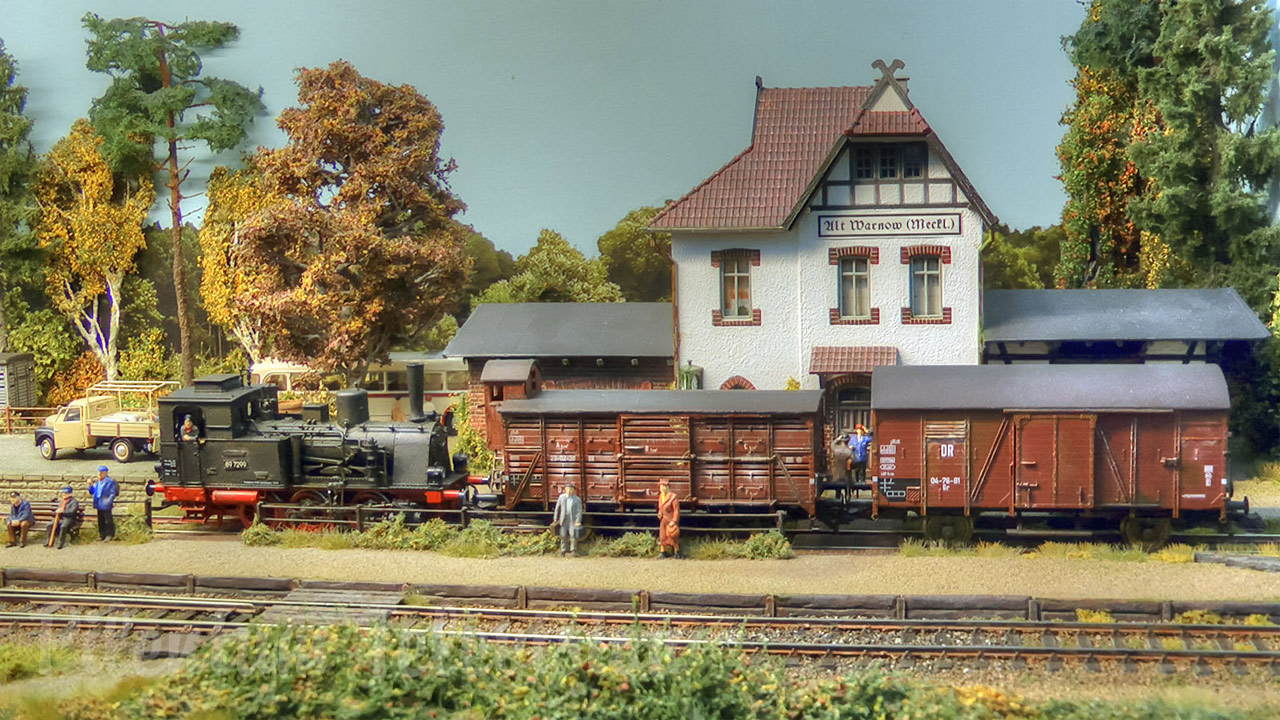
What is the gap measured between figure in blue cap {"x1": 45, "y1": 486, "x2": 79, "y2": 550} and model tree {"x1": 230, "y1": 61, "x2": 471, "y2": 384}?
7372mm

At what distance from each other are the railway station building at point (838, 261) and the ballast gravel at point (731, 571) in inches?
281

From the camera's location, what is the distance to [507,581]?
17.5m

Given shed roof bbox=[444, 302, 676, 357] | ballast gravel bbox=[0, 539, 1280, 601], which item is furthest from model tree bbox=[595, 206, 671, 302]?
ballast gravel bbox=[0, 539, 1280, 601]

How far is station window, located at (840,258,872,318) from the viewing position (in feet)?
80.7

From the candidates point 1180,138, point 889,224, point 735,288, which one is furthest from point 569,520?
point 1180,138

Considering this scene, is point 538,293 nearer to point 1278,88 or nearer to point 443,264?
point 443,264

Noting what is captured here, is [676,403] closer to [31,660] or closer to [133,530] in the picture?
[133,530]

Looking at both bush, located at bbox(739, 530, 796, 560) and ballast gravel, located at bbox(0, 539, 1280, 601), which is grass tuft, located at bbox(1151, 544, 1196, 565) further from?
bush, located at bbox(739, 530, 796, 560)

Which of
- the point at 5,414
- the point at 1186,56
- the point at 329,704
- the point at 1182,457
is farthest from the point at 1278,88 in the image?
the point at 5,414

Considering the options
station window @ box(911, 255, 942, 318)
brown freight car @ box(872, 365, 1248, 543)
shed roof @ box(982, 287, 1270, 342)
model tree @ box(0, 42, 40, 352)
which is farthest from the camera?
model tree @ box(0, 42, 40, 352)

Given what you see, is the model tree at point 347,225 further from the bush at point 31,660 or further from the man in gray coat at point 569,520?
the bush at point 31,660

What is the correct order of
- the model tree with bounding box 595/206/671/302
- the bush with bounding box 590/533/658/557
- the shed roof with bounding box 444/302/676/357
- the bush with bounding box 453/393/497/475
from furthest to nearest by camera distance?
1. the model tree with bounding box 595/206/671/302
2. the shed roof with bounding box 444/302/676/357
3. the bush with bounding box 453/393/497/475
4. the bush with bounding box 590/533/658/557

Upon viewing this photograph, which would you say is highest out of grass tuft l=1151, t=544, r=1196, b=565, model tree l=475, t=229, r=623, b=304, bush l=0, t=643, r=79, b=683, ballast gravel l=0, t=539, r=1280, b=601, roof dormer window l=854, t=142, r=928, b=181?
roof dormer window l=854, t=142, r=928, b=181

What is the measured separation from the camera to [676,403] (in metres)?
19.9
